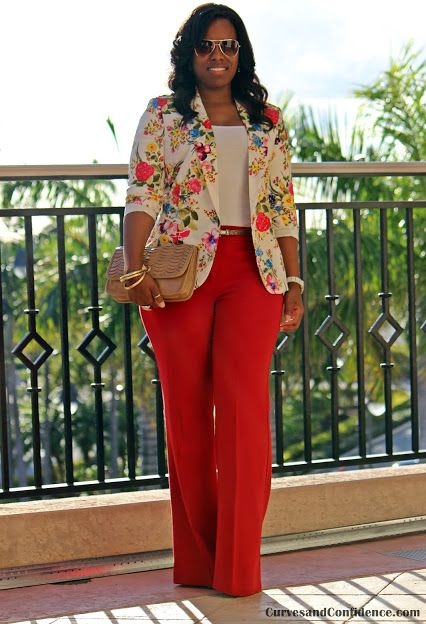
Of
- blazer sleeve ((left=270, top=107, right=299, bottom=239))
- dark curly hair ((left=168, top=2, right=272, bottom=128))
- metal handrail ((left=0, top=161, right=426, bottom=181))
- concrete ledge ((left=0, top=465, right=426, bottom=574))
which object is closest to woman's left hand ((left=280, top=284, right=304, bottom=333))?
blazer sleeve ((left=270, top=107, right=299, bottom=239))

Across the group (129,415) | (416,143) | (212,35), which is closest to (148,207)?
(212,35)

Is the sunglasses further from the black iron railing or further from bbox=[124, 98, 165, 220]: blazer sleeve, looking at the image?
the black iron railing

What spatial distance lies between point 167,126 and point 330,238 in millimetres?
1322

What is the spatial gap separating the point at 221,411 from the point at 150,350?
1.15 m

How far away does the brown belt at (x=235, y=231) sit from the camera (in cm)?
342

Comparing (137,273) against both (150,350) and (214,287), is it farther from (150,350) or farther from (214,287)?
(150,350)

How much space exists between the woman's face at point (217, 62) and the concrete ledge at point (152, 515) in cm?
156

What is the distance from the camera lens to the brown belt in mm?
3418

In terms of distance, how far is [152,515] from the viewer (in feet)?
13.4

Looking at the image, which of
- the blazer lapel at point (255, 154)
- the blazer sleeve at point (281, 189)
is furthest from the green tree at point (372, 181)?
the blazer lapel at point (255, 154)

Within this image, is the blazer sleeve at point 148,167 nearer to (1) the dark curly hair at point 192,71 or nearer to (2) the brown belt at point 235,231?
(1) the dark curly hair at point 192,71

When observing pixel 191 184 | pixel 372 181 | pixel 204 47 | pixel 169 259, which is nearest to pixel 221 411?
pixel 169 259

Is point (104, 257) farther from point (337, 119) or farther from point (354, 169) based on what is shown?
point (354, 169)

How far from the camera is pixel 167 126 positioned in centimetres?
344
